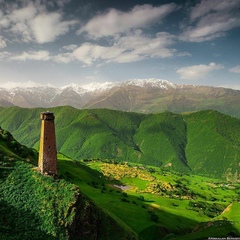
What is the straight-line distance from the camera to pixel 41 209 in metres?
50.9

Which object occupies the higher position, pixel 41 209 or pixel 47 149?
pixel 47 149

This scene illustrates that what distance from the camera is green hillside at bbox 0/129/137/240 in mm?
48688

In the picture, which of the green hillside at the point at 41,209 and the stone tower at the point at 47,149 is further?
the stone tower at the point at 47,149

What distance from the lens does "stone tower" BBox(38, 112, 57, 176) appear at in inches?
2202

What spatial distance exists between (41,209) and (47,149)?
443 inches

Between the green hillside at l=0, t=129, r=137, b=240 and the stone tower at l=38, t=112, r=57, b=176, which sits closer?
the green hillside at l=0, t=129, r=137, b=240

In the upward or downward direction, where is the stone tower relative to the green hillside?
upward

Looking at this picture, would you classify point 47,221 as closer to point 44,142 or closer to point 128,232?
point 44,142

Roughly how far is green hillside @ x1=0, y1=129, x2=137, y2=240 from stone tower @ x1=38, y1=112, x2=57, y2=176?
1.96 m

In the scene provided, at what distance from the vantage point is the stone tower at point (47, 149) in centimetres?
5594

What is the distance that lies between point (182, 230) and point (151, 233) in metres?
16.1

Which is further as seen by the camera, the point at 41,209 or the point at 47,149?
the point at 47,149

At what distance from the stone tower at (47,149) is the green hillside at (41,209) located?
6.43 feet

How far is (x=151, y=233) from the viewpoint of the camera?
88.8 m
